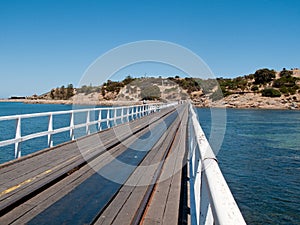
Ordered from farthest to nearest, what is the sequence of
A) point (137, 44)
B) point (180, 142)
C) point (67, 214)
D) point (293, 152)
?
point (293, 152) < point (137, 44) < point (180, 142) < point (67, 214)

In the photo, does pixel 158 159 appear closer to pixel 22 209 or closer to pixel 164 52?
pixel 22 209

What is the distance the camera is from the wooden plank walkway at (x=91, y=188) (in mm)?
4531

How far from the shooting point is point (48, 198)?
5.26 meters

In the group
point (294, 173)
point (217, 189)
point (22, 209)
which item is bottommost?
point (294, 173)

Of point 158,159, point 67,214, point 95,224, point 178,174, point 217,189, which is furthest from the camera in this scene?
point 158,159

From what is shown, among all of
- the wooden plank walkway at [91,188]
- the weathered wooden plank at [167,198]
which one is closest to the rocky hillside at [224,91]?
the wooden plank walkway at [91,188]

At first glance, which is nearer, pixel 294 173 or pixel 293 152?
pixel 294 173

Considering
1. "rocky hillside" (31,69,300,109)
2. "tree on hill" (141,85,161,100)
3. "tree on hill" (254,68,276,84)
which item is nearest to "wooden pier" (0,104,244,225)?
"rocky hillside" (31,69,300,109)

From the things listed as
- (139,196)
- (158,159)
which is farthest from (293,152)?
(139,196)

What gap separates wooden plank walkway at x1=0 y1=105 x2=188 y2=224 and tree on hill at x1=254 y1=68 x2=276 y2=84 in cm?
12790

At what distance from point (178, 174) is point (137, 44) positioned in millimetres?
12117

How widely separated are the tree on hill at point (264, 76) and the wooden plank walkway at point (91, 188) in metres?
128

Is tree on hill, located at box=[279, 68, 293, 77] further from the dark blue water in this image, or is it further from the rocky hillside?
the dark blue water

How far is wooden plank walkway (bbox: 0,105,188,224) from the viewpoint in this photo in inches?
178
